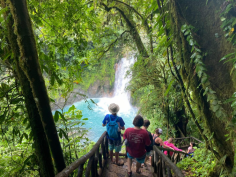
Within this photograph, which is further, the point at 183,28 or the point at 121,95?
the point at 121,95

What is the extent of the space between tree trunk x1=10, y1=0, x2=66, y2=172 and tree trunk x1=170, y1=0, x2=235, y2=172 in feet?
4.86

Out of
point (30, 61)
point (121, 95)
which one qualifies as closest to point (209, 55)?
point (30, 61)

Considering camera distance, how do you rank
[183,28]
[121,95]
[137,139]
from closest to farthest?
1. [183,28]
2. [137,139]
3. [121,95]

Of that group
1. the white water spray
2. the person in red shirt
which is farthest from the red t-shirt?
the white water spray

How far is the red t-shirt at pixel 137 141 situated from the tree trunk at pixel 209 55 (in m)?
1.51

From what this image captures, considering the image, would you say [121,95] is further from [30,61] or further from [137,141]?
[30,61]

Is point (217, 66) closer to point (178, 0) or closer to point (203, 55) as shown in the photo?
point (203, 55)

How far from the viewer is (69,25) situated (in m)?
2.58

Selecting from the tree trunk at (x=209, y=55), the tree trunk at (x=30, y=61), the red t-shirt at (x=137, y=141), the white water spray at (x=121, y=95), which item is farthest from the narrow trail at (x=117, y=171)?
the white water spray at (x=121, y=95)

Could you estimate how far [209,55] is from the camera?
144 centimetres

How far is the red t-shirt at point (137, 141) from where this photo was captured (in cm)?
295

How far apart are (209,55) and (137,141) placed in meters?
2.17

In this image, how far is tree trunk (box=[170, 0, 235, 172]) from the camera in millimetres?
1365

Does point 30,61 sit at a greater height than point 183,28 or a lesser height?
lesser
